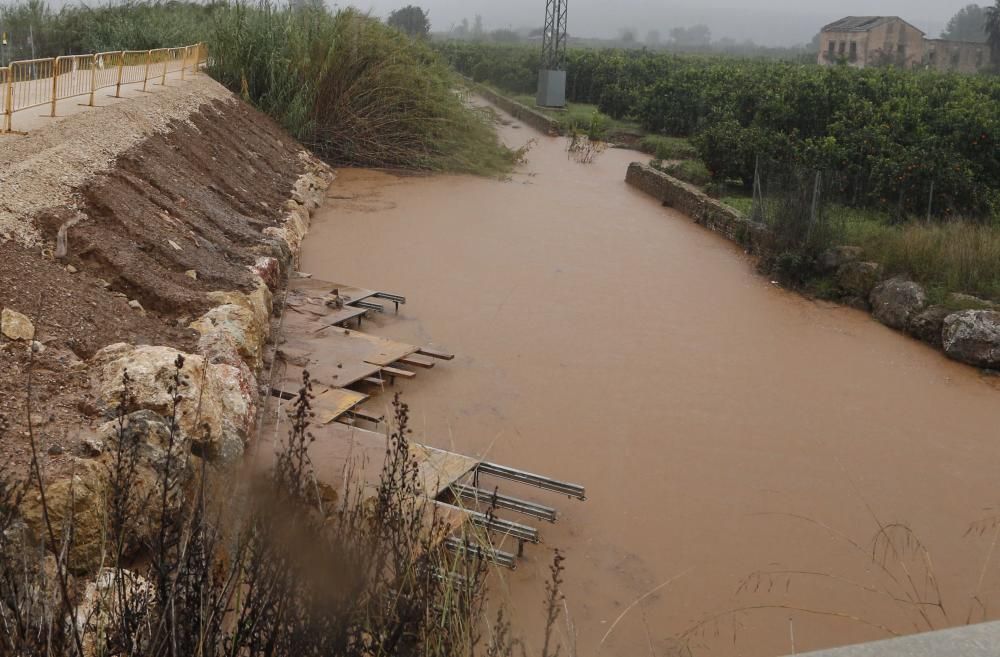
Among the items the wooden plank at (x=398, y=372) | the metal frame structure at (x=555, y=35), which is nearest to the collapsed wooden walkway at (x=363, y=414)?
the wooden plank at (x=398, y=372)

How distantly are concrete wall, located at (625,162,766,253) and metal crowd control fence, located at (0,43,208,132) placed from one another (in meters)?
9.08

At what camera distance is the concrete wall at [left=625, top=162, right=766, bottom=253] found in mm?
15055

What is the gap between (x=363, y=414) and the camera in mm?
7484

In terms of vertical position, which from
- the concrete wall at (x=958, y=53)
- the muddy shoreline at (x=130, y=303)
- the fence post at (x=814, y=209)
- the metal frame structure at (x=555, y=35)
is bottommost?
the muddy shoreline at (x=130, y=303)

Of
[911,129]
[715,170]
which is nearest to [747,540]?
[911,129]

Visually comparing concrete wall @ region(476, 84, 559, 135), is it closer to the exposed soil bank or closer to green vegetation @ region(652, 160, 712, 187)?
green vegetation @ region(652, 160, 712, 187)

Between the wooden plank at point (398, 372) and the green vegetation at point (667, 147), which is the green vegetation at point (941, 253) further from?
the green vegetation at point (667, 147)

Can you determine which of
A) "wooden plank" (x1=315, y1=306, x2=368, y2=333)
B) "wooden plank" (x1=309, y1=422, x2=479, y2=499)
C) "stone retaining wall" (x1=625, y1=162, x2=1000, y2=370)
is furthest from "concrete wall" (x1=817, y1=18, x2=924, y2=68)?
"wooden plank" (x1=309, y1=422, x2=479, y2=499)

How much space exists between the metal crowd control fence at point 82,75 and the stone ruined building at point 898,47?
57.3m

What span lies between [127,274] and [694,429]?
4620mm

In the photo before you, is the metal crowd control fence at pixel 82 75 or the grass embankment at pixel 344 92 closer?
the metal crowd control fence at pixel 82 75

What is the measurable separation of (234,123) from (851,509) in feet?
41.9

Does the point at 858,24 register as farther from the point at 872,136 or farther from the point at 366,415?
the point at 366,415

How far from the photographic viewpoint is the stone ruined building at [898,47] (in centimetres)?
6769
